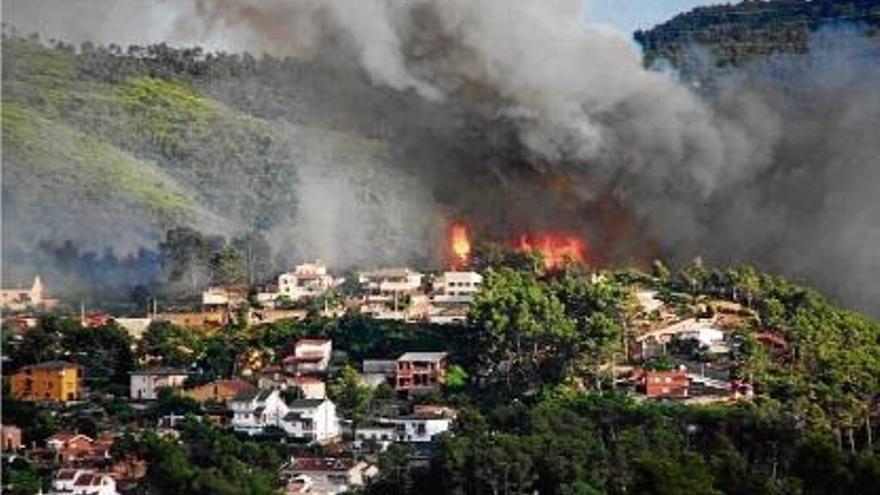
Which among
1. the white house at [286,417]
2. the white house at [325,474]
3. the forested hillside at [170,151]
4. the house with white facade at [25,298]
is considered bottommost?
the white house at [325,474]

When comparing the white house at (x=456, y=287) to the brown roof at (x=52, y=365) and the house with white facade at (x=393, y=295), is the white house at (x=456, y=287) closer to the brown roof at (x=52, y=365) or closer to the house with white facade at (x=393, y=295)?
the house with white facade at (x=393, y=295)

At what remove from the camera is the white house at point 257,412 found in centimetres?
1942

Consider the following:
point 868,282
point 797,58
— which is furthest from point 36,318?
point 797,58

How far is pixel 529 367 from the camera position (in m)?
21.1

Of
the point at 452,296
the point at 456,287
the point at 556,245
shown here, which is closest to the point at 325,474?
the point at 452,296

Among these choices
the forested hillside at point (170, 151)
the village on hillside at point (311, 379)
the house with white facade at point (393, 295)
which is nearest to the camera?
the village on hillside at point (311, 379)

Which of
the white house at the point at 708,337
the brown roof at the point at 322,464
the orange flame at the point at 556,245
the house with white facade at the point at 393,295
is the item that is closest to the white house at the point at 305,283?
the house with white facade at the point at 393,295

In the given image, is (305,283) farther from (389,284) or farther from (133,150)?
(133,150)

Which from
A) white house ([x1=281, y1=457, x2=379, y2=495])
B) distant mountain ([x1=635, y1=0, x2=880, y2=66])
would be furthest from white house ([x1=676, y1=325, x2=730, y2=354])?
distant mountain ([x1=635, y1=0, x2=880, y2=66])

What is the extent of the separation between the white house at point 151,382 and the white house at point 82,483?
122 inches

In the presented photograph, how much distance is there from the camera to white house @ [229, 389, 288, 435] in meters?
19.4

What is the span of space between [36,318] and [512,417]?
18.6ft

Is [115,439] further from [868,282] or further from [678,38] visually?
[678,38]

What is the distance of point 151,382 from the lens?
2038cm
